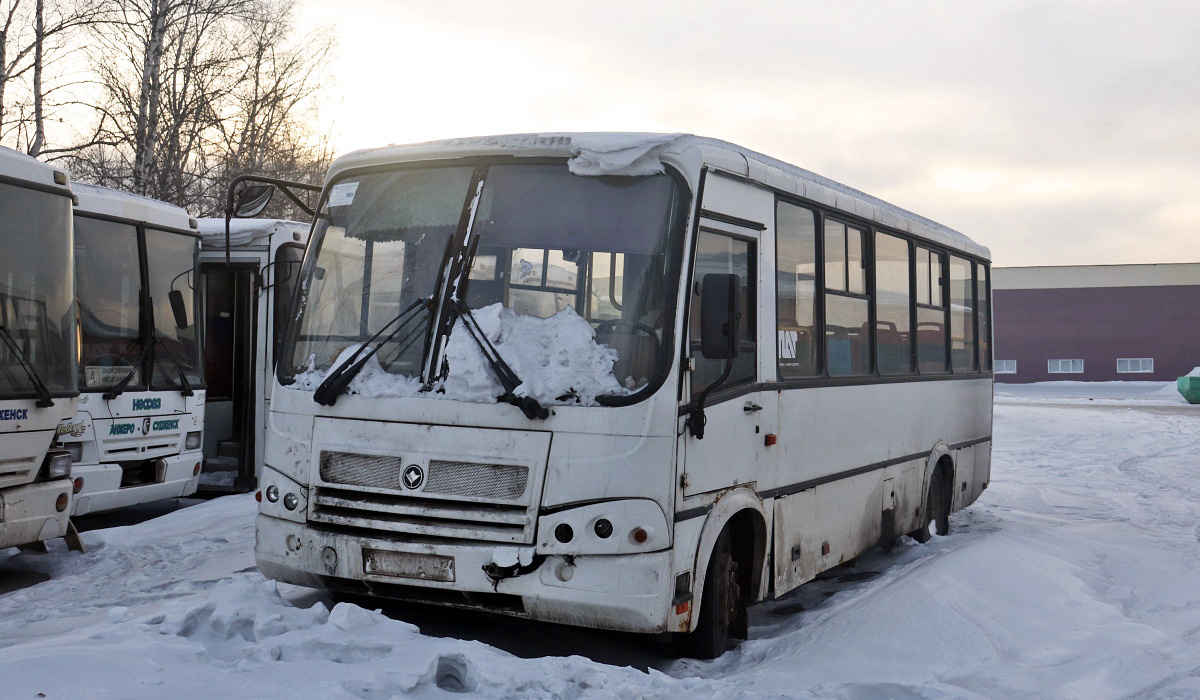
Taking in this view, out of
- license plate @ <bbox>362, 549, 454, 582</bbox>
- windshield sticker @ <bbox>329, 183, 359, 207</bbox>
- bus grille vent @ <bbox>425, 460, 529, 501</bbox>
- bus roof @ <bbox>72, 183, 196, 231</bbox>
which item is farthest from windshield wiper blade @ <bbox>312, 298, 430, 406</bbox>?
bus roof @ <bbox>72, 183, 196, 231</bbox>

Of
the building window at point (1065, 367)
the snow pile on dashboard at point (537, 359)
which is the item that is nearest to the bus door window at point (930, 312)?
the snow pile on dashboard at point (537, 359)

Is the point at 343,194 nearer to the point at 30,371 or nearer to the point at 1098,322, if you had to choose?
the point at 30,371

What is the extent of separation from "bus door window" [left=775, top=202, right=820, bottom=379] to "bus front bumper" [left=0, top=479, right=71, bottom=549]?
16.7 ft

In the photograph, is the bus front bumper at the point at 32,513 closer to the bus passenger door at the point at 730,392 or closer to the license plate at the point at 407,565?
the license plate at the point at 407,565

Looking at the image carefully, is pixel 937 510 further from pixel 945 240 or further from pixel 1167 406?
pixel 1167 406

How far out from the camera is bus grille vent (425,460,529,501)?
17.8 feet

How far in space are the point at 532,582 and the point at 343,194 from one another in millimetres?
2504

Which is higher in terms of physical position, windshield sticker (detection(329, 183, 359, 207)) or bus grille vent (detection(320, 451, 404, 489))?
windshield sticker (detection(329, 183, 359, 207))

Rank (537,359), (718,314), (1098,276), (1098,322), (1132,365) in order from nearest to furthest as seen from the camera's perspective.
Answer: (718,314) < (537,359) < (1132,365) < (1098,322) < (1098,276)

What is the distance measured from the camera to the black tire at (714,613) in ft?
19.9

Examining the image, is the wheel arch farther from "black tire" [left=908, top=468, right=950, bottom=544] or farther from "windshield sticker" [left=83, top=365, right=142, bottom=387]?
"windshield sticker" [left=83, top=365, right=142, bottom=387]

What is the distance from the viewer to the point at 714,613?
6.08 m

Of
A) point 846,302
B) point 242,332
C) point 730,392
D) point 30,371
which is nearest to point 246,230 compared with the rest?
point 242,332

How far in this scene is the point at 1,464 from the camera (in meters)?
7.56
